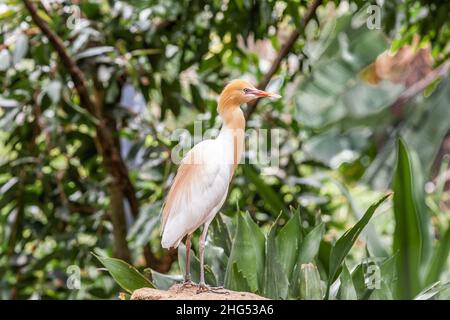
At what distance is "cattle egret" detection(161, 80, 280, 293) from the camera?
0.86 m

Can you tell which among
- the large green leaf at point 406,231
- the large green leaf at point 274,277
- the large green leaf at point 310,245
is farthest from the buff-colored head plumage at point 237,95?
the large green leaf at point 406,231

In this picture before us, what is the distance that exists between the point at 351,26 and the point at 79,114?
2.24m

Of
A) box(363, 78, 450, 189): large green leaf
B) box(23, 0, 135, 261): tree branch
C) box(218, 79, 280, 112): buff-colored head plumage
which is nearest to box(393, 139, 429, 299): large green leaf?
box(23, 0, 135, 261): tree branch

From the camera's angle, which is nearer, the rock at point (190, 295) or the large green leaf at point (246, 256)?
the rock at point (190, 295)

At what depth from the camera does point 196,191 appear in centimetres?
89

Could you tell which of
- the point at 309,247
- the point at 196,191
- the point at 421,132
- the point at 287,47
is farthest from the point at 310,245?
the point at 421,132

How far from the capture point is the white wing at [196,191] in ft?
2.89

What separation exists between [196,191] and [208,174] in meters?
0.03

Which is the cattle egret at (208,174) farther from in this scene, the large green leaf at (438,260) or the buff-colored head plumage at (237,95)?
the large green leaf at (438,260)

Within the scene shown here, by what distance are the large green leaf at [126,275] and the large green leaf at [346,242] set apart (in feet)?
0.93

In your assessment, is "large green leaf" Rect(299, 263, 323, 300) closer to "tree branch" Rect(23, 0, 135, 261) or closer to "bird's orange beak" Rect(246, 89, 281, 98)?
"bird's orange beak" Rect(246, 89, 281, 98)

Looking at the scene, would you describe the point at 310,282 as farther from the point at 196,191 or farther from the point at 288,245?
the point at 196,191
